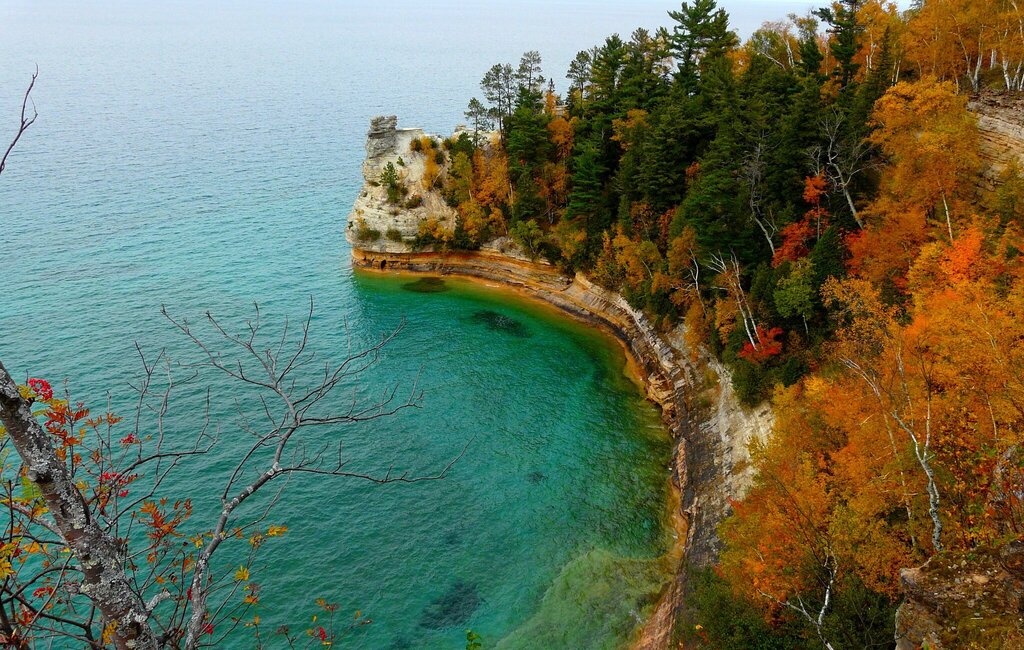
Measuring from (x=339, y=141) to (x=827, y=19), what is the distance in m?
91.9

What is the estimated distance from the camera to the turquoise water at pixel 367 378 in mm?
32469

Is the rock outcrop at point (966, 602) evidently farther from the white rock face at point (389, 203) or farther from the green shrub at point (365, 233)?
the green shrub at point (365, 233)

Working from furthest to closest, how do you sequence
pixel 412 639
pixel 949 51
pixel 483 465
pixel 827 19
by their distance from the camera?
pixel 827 19 < pixel 949 51 < pixel 483 465 < pixel 412 639

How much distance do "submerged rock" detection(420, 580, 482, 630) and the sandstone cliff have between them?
8875mm

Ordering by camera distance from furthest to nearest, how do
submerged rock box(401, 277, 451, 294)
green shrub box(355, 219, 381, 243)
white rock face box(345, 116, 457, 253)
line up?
white rock face box(345, 116, 457, 253) → green shrub box(355, 219, 381, 243) → submerged rock box(401, 277, 451, 294)

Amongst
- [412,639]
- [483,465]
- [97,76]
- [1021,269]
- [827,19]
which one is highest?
[97,76]

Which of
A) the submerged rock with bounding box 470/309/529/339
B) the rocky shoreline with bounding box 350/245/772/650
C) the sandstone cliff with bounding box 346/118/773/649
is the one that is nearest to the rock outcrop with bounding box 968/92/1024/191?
the rocky shoreline with bounding box 350/245/772/650

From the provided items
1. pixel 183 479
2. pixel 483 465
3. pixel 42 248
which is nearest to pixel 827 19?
pixel 483 465

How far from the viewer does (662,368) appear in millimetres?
50531

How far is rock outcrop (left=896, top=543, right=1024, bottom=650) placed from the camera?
1234 centimetres

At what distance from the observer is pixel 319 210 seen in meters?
90.1

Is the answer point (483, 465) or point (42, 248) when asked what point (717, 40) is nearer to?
point (483, 465)

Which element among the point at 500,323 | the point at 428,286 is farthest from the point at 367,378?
the point at 428,286

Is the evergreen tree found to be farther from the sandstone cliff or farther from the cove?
the cove
